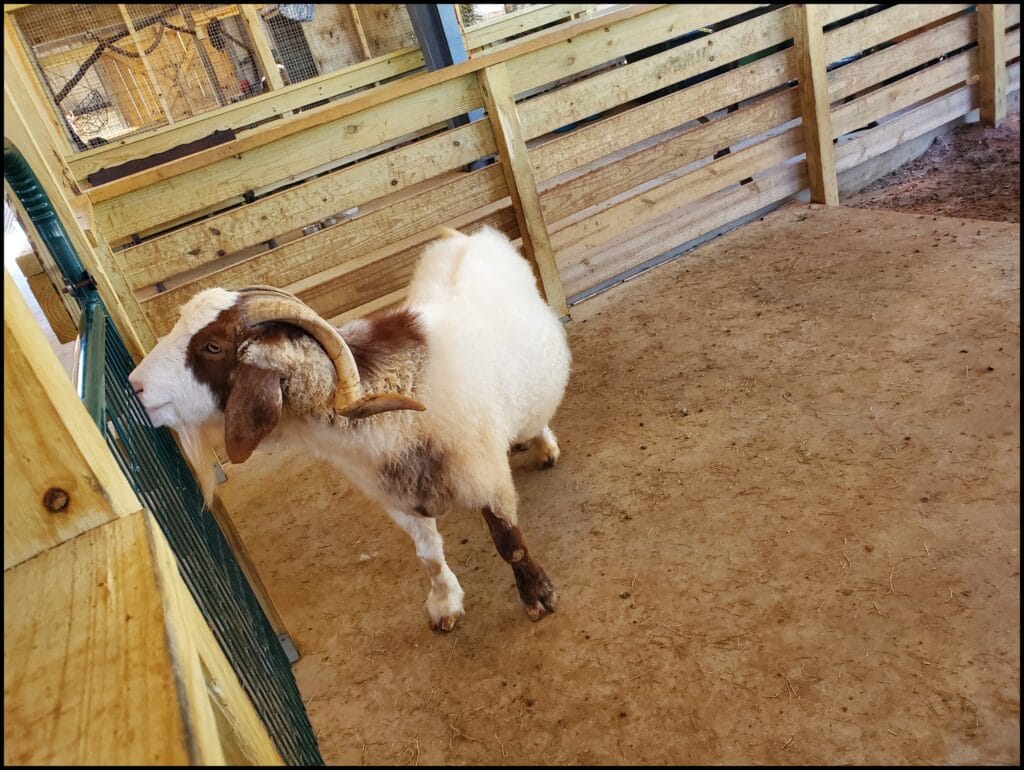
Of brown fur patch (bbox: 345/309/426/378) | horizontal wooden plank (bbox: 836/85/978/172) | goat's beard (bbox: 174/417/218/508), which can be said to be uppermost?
brown fur patch (bbox: 345/309/426/378)

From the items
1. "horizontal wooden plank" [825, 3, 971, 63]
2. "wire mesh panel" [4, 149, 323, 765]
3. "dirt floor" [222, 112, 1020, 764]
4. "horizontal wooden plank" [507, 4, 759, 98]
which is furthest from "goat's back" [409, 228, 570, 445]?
"horizontal wooden plank" [825, 3, 971, 63]

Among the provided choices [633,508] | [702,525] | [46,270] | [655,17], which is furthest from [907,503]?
[655,17]

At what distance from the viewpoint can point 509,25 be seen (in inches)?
333

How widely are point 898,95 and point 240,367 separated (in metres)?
4.66

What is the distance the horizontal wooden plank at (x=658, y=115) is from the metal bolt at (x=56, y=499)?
3.71 metres

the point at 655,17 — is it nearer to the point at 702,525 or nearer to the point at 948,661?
the point at 702,525

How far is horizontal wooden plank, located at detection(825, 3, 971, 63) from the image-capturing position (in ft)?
14.2

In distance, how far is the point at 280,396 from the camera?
1.90 meters

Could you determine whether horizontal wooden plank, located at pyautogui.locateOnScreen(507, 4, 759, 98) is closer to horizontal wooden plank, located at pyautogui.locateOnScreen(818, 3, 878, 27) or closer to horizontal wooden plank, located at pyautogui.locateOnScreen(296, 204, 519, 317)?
horizontal wooden plank, located at pyautogui.locateOnScreen(818, 3, 878, 27)

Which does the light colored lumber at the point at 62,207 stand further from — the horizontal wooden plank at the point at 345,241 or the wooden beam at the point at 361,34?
the wooden beam at the point at 361,34

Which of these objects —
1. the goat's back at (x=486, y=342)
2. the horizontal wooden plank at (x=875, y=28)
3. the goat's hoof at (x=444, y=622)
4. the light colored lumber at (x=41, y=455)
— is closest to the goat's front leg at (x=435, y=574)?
the goat's hoof at (x=444, y=622)

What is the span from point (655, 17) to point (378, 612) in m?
3.63

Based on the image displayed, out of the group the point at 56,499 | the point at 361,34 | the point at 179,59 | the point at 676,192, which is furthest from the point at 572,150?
the point at 179,59

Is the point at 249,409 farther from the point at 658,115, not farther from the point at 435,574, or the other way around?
the point at 658,115
